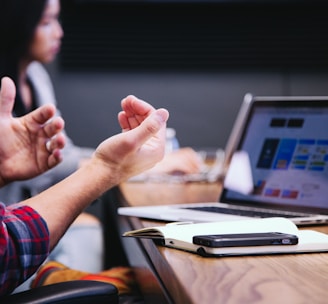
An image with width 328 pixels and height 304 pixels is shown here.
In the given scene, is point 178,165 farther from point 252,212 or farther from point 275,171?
point 252,212

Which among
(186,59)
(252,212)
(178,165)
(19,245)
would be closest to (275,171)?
(252,212)

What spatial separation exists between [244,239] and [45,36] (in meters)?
2.34

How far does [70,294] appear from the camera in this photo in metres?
1.08

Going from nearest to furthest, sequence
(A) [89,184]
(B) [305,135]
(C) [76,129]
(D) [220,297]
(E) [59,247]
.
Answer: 1. (D) [220,297]
2. (A) [89,184]
3. (B) [305,135]
4. (E) [59,247]
5. (C) [76,129]

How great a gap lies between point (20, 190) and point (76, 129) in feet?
6.49

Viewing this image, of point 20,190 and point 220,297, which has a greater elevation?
point 220,297

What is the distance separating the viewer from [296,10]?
4.81m

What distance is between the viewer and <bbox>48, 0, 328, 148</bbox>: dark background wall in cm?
471

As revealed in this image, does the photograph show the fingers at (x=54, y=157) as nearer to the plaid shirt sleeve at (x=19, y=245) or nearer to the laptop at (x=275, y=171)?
the laptop at (x=275, y=171)

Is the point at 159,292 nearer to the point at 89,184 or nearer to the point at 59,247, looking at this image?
the point at 89,184

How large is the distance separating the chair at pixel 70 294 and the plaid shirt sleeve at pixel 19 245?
73 millimetres

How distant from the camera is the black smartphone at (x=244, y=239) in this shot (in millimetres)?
1098

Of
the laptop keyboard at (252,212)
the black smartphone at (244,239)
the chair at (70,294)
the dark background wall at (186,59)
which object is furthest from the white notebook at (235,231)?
the dark background wall at (186,59)


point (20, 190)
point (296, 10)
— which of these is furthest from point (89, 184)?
point (296, 10)
